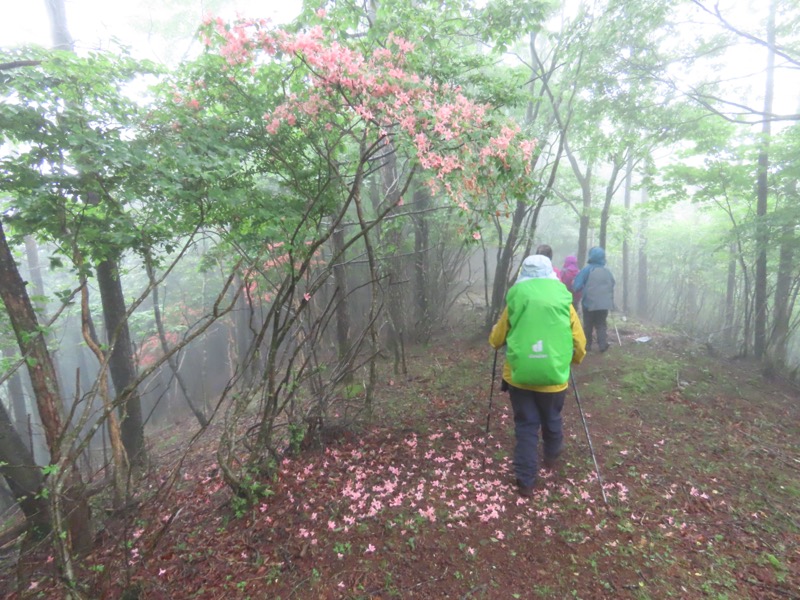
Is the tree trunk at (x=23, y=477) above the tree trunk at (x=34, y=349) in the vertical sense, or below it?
below

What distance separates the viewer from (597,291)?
6.25 metres

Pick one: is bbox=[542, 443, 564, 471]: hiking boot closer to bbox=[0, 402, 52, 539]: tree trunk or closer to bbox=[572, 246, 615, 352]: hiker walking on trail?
bbox=[572, 246, 615, 352]: hiker walking on trail

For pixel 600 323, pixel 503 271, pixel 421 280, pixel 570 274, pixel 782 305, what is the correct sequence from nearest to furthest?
pixel 600 323, pixel 782 305, pixel 570 274, pixel 503 271, pixel 421 280

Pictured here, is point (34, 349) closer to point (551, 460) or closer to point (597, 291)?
point (551, 460)

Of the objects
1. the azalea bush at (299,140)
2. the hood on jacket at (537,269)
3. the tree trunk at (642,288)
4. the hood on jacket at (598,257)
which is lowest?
the tree trunk at (642,288)

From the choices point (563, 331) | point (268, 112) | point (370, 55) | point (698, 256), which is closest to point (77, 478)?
point (268, 112)

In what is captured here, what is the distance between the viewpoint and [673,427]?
442 centimetres

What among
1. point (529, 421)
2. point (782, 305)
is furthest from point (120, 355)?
point (782, 305)

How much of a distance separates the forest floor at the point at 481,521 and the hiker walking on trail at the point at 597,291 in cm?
190

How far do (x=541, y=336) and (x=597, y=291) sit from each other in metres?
3.85

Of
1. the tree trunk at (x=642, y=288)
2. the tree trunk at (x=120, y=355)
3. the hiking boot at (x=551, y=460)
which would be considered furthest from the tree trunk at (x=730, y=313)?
the tree trunk at (x=120, y=355)

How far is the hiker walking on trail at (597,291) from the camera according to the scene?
6.23 m

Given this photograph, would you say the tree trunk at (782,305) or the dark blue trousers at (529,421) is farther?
the tree trunk at (782,305)

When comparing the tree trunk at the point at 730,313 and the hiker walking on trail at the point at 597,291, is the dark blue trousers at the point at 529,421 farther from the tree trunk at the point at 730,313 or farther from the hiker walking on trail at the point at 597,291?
the tree trunk at the point at 730,313
